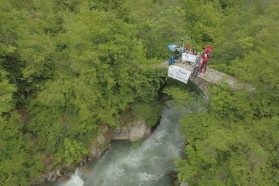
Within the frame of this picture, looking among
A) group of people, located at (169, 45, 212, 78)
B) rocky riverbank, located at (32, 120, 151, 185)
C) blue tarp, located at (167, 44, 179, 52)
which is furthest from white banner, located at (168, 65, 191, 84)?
rocky riverbank, located at (32, 120, 151, 185)

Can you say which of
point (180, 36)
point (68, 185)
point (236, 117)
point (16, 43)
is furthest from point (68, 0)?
point (236, 117)

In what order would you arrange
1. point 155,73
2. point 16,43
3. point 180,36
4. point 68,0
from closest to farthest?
point 16,43, point 155,73, point 180,36, point 68,0

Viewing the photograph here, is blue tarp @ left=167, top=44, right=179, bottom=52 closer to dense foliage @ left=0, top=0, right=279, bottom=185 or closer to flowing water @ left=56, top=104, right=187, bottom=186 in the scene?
dense foliage @ left=0, top=0, right=279, bottom=185

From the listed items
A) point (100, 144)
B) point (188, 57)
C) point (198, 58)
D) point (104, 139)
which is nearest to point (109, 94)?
point (104, 139)

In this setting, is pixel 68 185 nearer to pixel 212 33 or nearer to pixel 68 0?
pixel 68 0

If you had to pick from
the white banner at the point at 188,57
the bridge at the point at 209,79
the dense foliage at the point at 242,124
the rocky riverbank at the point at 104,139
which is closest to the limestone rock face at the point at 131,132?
the rocky riverbank at the point at 104,139

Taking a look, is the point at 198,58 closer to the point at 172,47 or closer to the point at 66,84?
the point at 172,47

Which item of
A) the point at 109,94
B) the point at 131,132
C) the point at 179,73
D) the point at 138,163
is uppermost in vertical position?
the point at 179,73
